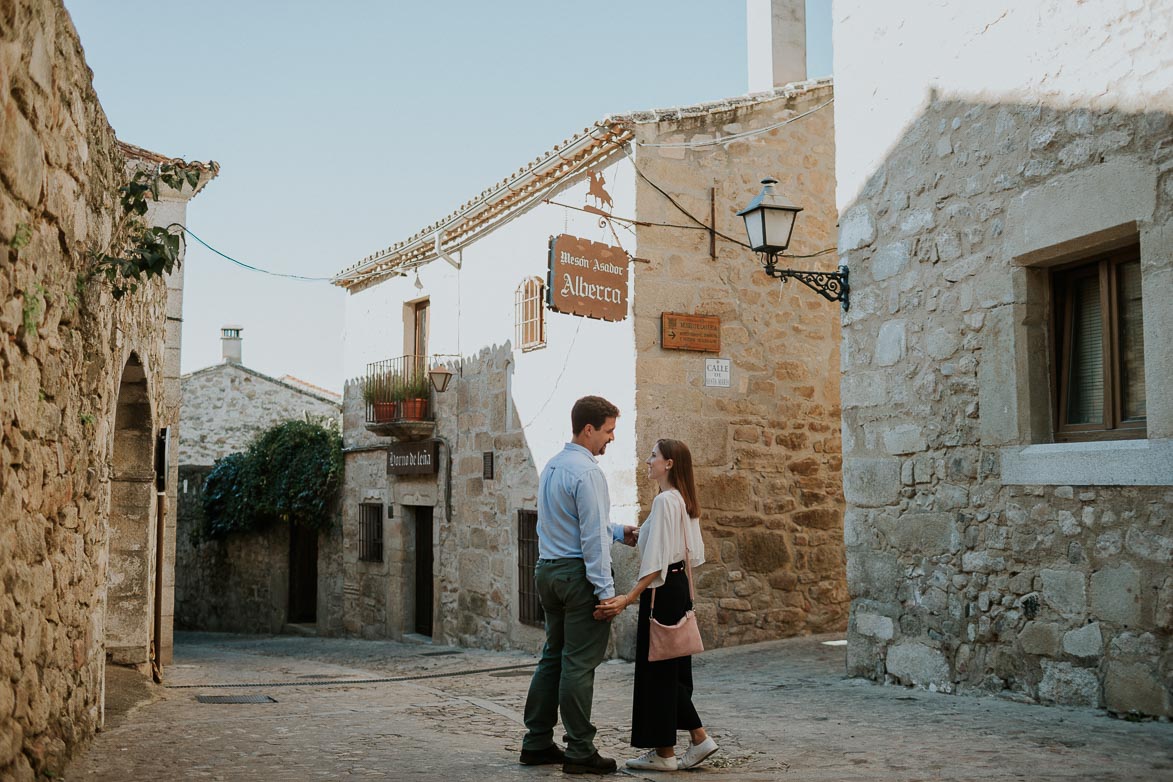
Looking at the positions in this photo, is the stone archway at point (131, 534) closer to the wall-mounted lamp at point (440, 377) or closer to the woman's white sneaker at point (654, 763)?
the woman's white sneaker at point (654, 763)

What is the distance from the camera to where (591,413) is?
→ 421cm

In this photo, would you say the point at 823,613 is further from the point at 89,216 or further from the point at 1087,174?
the point at 89,216

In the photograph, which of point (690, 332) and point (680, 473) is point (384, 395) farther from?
point (680, 473)

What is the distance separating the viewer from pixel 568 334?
10016mm

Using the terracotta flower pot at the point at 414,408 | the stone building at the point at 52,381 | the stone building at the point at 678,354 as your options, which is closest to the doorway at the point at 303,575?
the terracotta flower pot at the point at 414,408

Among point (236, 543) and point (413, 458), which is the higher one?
point (413, 458)

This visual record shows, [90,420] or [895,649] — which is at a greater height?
[90,420]

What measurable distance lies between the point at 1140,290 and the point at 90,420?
A: 185 inches

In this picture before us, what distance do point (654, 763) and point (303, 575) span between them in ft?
43.7

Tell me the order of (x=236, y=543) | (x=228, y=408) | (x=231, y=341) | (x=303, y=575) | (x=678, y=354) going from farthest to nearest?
(x=231, y=341), (x=228, y=408), (x=236, y=543), (x=303, y=575), (x=678, y=354)

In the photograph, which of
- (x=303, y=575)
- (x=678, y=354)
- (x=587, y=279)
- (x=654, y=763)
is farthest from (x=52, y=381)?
(x=303, y=575)

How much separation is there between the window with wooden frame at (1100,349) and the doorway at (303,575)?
1309 cm

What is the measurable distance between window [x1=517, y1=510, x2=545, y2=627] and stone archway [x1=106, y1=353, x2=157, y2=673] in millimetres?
4009

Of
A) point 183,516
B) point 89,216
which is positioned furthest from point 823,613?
point 183,516
